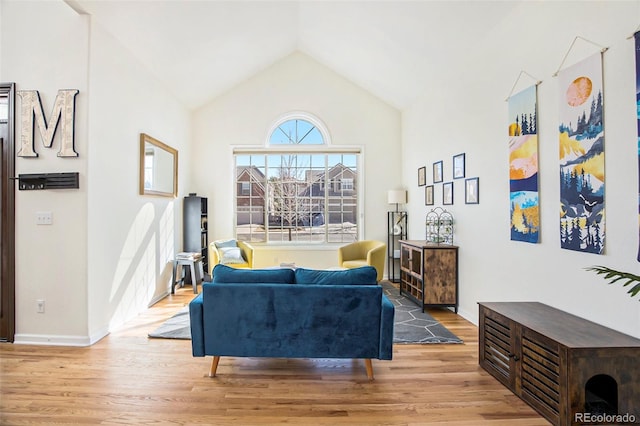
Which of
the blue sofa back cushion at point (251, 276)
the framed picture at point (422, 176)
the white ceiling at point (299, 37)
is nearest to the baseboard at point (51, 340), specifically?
the blue sofa back cushion at point (251, 276)

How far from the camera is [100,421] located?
2086 millimetres

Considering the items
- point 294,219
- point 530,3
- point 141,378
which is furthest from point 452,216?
point 141,378

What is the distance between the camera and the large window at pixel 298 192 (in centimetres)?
649

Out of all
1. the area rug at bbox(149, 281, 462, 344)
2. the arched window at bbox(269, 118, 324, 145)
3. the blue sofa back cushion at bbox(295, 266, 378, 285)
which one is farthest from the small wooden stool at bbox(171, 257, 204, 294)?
the blue sofa back cushion at bbox(295, 266, 378, 285)

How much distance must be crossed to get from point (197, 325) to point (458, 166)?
11.3ft

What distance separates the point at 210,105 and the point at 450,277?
16.8 ft

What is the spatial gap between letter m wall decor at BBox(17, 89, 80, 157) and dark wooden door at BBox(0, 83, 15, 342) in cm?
13

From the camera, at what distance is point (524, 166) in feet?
9.82

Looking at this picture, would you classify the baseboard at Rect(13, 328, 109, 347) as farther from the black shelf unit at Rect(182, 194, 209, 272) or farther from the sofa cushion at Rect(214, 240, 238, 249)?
the black shelf unit at Rect(182, 194, 209, 272)

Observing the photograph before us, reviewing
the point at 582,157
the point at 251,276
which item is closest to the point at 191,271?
the point at 251,276

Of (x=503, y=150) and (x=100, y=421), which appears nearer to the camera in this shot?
(x=100, y=421)

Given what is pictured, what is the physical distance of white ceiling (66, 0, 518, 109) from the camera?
3576 mm

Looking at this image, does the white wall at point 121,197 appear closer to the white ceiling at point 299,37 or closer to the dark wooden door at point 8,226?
the white ceiling at point 299,37

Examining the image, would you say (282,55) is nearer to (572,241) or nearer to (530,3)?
(530,3)
